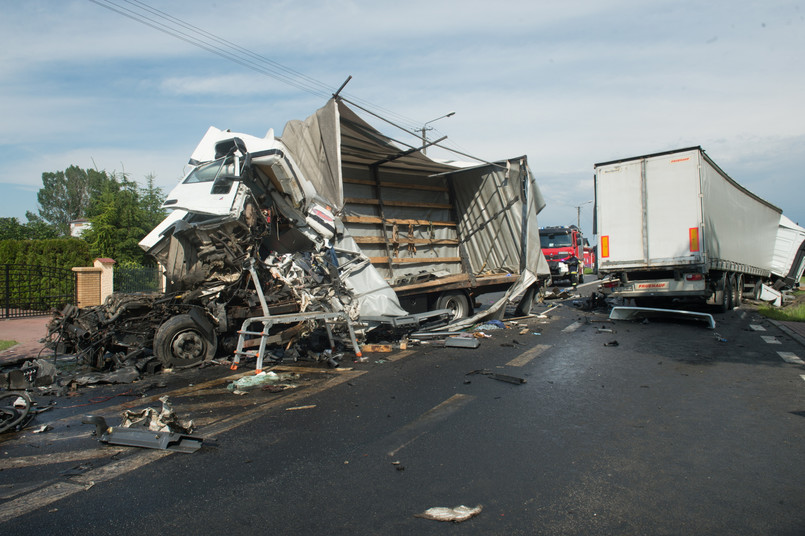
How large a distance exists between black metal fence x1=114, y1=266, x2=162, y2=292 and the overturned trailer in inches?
358

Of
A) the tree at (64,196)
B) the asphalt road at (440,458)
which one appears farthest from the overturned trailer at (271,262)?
the tree at (64,196)

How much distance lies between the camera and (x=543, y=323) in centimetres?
1160

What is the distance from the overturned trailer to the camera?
286 inches

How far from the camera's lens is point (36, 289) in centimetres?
1711

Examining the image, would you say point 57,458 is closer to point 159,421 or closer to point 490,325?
point 159,421

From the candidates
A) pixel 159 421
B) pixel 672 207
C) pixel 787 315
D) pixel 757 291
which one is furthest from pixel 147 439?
pixel 757 291

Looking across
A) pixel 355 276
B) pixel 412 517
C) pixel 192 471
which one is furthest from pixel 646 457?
pixel 355 276

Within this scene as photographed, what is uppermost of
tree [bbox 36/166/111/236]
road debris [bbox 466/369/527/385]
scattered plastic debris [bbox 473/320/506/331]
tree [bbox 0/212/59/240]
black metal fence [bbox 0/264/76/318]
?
tree [bbox 36/166/111/236]

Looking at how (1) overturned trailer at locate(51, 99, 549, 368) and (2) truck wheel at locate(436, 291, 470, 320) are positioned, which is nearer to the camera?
(1) overturned trailer at locate(51, 99, 549, 368)

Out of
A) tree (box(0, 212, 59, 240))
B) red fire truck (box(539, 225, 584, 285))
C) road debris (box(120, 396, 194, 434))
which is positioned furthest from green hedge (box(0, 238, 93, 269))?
tree (box(0, 212, 59, 240))

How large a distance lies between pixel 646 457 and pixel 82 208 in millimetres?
94633

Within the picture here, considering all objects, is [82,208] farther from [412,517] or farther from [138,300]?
[412,517]

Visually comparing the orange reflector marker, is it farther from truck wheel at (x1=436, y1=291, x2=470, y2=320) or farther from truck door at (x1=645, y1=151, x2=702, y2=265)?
truck wheel at (x1=436, y1=291, x2=470, y2=320)

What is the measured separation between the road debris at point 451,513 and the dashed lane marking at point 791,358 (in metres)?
6.42
